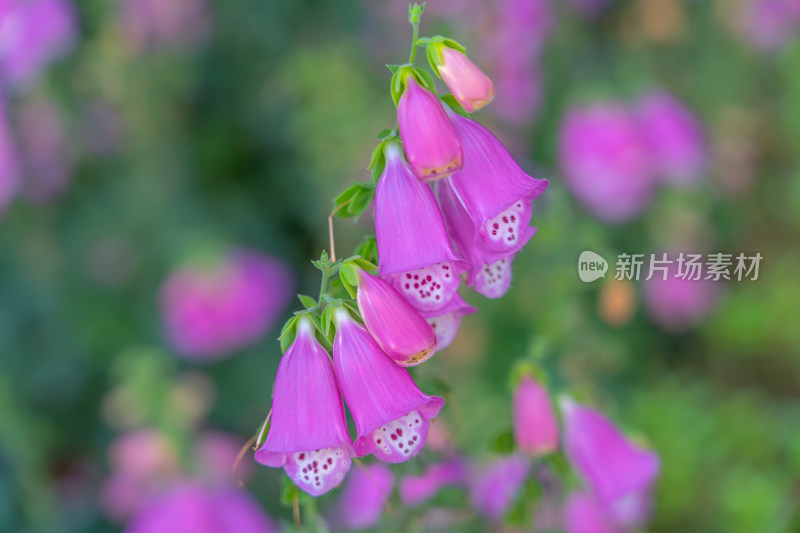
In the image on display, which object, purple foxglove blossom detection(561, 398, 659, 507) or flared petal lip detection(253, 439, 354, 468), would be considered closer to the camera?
flared petal lip detection(253, 439, 354, 468)

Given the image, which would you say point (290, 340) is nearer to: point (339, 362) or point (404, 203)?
point (339, 362)

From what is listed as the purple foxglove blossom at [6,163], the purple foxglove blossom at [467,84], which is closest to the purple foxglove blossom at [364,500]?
the purple foxglove blossom at [467,84]

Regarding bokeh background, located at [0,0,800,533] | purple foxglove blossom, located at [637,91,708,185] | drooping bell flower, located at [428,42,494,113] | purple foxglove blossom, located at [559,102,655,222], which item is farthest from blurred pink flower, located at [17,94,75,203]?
drooping bell flower, located at [428,42,494,113]

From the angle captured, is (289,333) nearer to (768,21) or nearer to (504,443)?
(504,443)

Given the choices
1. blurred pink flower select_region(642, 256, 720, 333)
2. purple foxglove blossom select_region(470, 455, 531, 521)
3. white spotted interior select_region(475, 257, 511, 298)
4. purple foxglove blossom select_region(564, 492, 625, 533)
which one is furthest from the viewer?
blurred pink flower select_region(642, 256, 720, 333)

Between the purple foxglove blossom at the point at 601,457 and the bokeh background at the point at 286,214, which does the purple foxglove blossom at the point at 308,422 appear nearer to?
the purple foxglove blossom at the point at 601,457

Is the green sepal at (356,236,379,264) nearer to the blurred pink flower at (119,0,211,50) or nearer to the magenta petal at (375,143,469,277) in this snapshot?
the magenta petal at (375,143,469,277)
